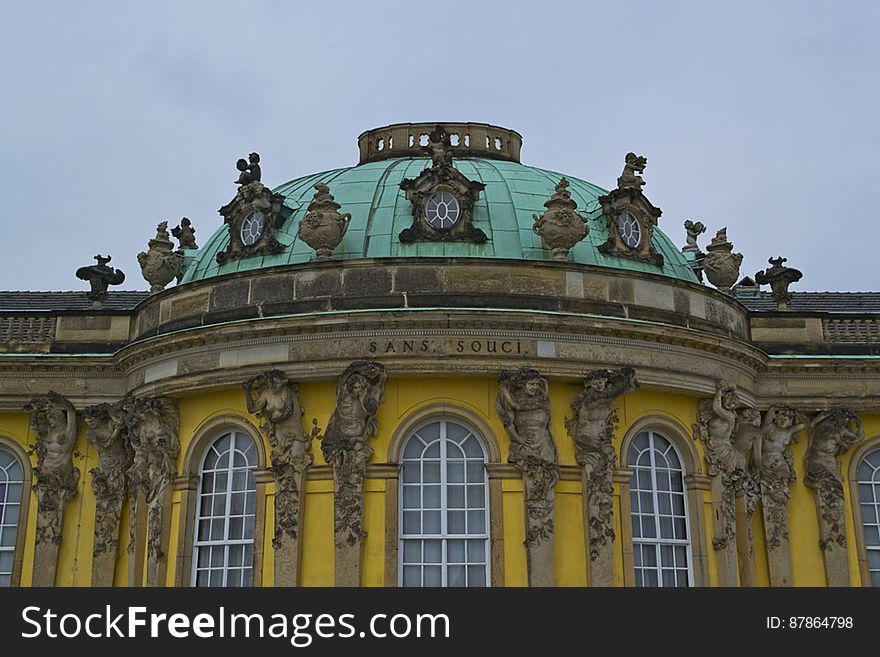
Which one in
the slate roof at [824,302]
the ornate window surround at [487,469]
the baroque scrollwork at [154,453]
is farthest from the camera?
the slate roof at [824,302]

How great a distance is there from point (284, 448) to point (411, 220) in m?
4.95

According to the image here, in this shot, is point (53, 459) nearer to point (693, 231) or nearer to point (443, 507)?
point (443, 507)

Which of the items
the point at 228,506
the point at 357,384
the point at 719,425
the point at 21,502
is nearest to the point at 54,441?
the point at 21,502

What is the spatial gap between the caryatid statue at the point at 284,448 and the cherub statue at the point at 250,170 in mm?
4931

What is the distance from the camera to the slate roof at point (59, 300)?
97.6ft

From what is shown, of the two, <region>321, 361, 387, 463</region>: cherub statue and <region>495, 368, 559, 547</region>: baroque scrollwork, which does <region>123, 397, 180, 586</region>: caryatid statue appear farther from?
<region>495, 368, 559, 547</region>: baroque scrollwork

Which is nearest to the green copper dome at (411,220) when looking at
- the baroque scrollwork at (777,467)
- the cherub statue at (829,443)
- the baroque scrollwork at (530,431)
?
the baroque scrollwork at (530,431)

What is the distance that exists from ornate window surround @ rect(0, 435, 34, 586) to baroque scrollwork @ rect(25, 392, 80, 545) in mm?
407

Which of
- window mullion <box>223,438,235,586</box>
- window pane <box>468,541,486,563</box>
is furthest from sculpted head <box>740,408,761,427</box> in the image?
window mullion <box>223,438,235,586</box>

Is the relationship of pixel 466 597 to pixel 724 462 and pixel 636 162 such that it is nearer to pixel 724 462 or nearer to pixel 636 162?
pixel 724 462

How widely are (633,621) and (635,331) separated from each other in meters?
6.86

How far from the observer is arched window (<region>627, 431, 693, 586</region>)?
20.5 meters

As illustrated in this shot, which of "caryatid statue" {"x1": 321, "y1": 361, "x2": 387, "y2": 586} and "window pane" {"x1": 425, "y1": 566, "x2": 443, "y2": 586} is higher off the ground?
"caryatid statue" {"x1": 321, "y1": 361, "x2": 387, "y2": 586}

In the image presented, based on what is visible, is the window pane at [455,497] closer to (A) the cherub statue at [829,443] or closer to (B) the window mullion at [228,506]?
(B) the window mullion at [228,506]
